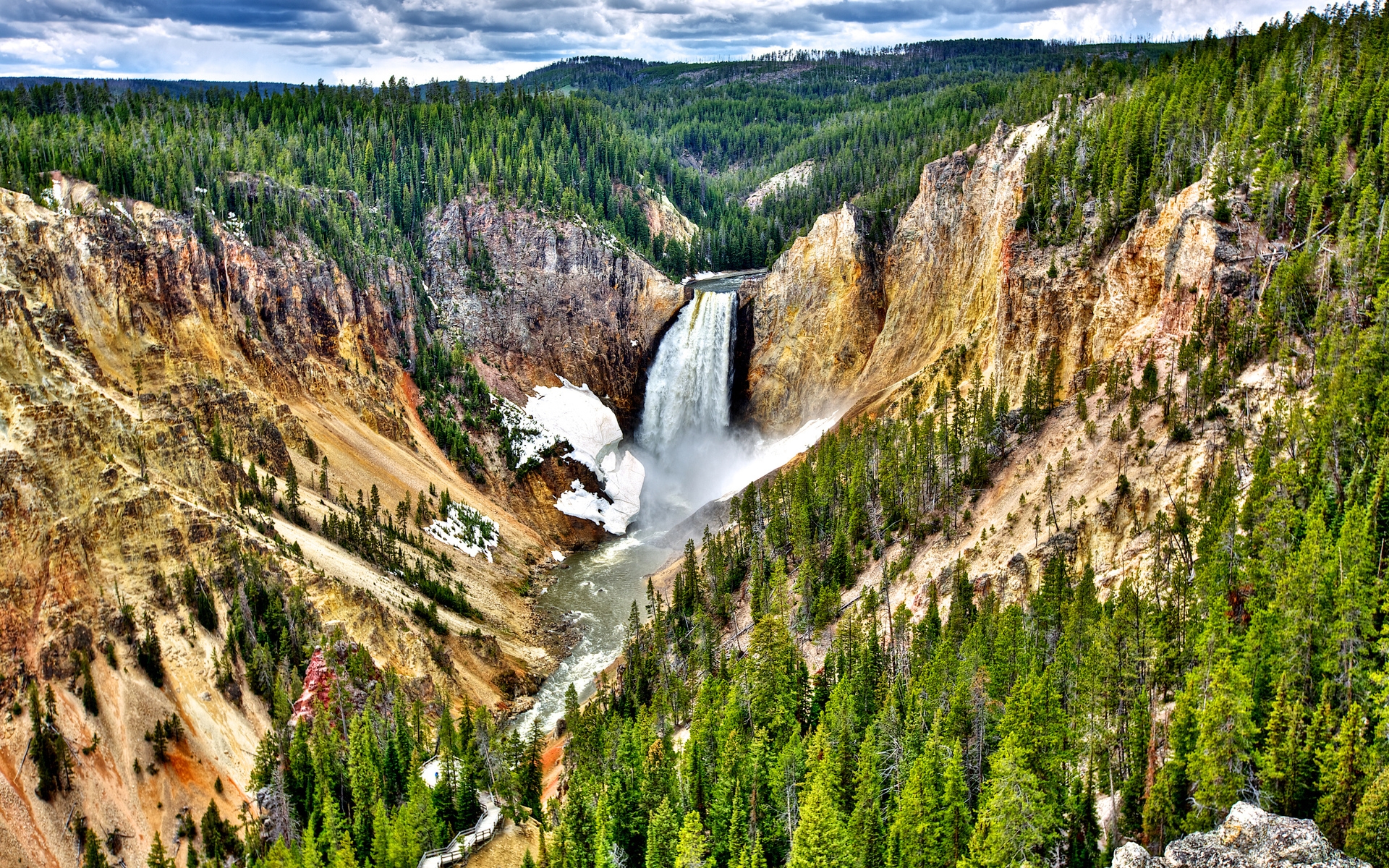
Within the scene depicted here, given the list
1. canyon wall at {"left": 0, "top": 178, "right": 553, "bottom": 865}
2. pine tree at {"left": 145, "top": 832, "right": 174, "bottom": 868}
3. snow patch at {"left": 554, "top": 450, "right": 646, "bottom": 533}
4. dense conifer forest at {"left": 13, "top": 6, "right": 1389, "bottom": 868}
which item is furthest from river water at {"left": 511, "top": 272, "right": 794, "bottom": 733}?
pine tree at {"left": 145, "top": 832, "right": 174, "bottom": 868}

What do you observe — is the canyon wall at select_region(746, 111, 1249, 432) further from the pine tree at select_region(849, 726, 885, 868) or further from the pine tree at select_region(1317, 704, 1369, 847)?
the pine tree at select_region(1317, 704, 1369, 847)

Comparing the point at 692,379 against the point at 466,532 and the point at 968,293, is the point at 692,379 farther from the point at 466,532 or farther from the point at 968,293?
the point at 466,532

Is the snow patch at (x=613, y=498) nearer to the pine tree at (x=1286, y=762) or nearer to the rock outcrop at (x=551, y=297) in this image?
the rock outcrop at (x=551, y=297)

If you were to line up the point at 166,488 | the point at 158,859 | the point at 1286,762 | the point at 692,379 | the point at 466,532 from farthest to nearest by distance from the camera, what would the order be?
the point at 692,379 < the point at 466,532 < the point at 166,488 < the point at 158,859 < the point at 1286,762

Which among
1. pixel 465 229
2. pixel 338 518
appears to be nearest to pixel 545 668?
pixel 338 518

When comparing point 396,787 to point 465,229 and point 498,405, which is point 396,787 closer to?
point 498,405

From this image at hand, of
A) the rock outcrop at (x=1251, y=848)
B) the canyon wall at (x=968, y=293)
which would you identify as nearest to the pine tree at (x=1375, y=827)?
the rock outcrop at (x=1251, y=848)

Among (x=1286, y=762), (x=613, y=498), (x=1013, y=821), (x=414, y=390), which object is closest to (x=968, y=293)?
(x=613, y=498)
